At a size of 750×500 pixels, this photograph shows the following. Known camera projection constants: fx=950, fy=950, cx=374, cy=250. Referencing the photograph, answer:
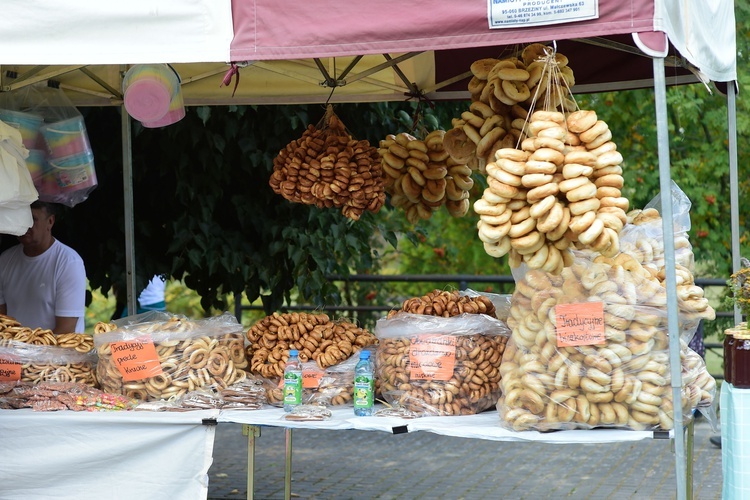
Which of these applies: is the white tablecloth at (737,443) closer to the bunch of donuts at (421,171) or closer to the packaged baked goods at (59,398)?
the bunch of donuts at (421,171)

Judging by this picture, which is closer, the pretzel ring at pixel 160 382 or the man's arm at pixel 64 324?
the pretzel ring at pixel 160 382

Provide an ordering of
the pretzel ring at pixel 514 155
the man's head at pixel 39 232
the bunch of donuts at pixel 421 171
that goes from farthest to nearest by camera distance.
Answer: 1. the man's head at pixel 39 232
2. the bunch of donuts at pixel 421 171
3. the pretzel ring at pixel 514 155

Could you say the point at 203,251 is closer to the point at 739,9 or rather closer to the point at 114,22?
the point at 114,22

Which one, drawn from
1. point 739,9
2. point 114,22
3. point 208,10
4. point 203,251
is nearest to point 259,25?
point 208,10

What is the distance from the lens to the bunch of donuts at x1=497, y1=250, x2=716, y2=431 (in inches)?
138

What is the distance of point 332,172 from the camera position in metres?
4.81

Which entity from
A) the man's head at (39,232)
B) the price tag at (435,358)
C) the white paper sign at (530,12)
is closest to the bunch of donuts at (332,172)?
the price tag at (435,358)

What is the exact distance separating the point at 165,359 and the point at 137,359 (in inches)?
4.8

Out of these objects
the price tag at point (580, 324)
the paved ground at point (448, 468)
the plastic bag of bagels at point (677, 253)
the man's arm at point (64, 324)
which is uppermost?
the plastic bag of bagels at point (677, 253)

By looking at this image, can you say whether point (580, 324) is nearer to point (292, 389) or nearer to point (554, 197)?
point (554, 197)

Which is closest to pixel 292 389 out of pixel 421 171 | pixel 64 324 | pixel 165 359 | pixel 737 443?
pixel 165 359

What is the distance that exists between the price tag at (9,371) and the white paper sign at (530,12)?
2649 millimetres

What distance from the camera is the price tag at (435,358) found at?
392 centimetres

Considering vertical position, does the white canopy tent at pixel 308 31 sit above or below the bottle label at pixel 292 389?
above
